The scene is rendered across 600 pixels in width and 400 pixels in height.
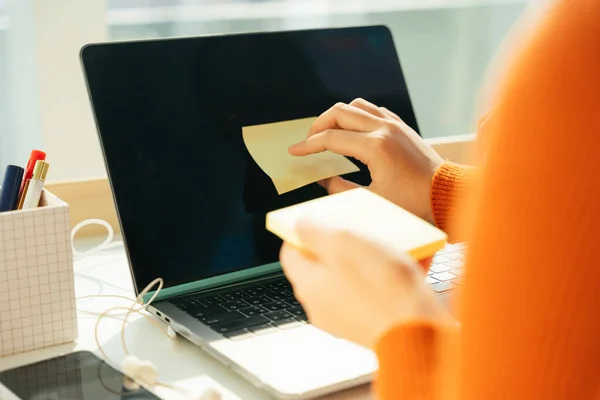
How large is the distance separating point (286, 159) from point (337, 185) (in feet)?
0.22

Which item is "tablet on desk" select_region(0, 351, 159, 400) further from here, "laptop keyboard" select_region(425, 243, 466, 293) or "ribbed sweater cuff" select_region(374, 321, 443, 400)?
"laptop keyboard" select_region(425, 243, 466, 293)

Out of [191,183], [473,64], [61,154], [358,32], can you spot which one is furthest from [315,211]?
[473,64]

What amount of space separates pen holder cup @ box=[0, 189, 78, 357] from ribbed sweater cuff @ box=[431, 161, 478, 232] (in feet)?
1.35

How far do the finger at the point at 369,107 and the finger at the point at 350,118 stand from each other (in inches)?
1.0

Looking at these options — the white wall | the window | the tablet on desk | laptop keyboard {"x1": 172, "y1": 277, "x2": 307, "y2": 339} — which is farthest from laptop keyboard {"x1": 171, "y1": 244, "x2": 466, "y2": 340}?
the window

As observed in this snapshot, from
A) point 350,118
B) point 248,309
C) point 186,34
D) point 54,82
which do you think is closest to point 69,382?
point 248,309

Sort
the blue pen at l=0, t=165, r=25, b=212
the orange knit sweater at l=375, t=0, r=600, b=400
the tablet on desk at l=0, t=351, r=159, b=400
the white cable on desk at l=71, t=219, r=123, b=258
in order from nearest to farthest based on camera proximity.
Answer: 1. the orange knit sweater at l=375, t=0, r=600, b=400
2. the tablet on desk at l=0, t=351, r=159, b=400
3. the blue pen at l=0, t=165, r=25, b=212
4. the white cable on desk at l=71, t=219, r=123, b=258

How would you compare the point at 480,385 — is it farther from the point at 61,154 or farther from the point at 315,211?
the point at 61,154

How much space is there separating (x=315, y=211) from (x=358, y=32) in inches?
21.0

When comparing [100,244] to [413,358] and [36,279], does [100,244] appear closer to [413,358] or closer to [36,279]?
[36,279]

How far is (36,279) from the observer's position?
0.72m

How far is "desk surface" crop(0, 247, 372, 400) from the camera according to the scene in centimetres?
67

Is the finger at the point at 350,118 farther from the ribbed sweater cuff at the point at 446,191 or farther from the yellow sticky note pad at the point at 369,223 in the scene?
the yellow sticky note pad at the point at 369,223

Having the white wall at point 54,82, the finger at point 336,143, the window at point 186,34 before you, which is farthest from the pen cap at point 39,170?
the window at point 186,34
